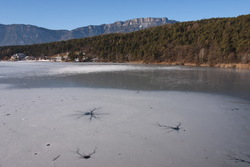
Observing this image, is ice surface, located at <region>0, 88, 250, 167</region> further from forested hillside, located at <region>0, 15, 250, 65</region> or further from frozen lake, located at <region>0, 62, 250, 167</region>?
forested hillside, located at <region>0, 15, 250, 65</region>

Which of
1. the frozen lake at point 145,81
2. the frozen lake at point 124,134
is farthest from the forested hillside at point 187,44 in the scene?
the frozen lake at point 124,134

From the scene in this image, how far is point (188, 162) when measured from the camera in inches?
84.9

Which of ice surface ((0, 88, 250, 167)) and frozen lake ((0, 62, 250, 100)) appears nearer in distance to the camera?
ice surface ((0, 88, 250, 167))

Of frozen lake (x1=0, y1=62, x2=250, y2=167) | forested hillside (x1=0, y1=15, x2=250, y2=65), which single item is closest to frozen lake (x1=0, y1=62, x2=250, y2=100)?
frozen lake (x1=0, y1=62, x2=250, y2=167)

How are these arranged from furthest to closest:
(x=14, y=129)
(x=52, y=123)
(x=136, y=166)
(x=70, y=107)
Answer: (x=70, y=107)
(x=52, y=123)
(x=14, y=129)
(x=136, y=166)

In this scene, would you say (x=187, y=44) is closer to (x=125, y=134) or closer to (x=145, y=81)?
(x=145, y=81)

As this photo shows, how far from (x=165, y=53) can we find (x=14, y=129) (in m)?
36.2

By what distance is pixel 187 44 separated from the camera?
35094 mm

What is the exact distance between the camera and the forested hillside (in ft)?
85.6

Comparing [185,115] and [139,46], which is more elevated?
[139,46]

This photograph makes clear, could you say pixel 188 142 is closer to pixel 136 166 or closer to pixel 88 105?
pixel 136 166

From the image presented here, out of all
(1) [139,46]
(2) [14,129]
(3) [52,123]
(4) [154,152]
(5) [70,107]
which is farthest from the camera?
(1) [139,46]

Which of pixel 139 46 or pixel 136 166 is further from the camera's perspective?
pixel 139 46

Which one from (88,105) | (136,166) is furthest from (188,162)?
(88,105)
